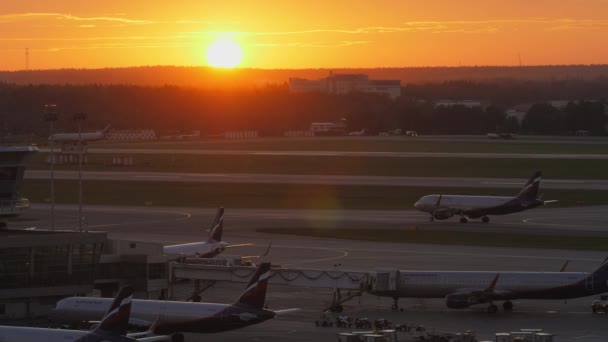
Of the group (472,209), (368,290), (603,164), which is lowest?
(368,290)

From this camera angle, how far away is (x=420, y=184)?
502ft

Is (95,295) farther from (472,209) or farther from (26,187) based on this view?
(26,187)

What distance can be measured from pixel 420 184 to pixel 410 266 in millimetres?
69385

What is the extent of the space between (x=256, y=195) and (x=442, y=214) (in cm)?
3364

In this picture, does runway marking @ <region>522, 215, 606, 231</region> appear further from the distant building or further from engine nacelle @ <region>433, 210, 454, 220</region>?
the distant building

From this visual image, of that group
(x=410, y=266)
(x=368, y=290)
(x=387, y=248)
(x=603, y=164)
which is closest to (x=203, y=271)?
(x=368, y=290)

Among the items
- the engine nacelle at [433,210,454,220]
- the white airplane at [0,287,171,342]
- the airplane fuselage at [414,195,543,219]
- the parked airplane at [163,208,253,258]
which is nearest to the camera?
the white airplane at [0,287,171,342]

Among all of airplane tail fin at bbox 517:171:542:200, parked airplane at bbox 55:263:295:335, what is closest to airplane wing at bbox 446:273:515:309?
parked airplane at bbox 55:263:295:335

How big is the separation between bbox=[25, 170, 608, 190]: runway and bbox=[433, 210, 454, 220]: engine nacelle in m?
33.3

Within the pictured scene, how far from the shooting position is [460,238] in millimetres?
102562

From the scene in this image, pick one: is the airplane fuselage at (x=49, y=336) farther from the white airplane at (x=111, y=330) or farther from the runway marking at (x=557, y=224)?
the runway marking at (x=557, y=224)

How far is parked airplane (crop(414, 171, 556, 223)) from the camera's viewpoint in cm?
11294

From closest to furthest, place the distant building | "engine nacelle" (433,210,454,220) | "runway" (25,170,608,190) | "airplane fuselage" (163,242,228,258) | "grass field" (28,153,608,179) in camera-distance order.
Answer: the distant building → "airplane fuselage" (163,242,228,258) → "engine nacelle" (433,210,454,220) → "runway" (25,170,608,190) → "grass field" (28,153,608,179)

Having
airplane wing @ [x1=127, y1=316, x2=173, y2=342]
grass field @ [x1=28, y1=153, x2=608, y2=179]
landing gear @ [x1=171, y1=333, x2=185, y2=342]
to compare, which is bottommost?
landing gear @ [x1=171, y1=333, x2=185, y2=342]
